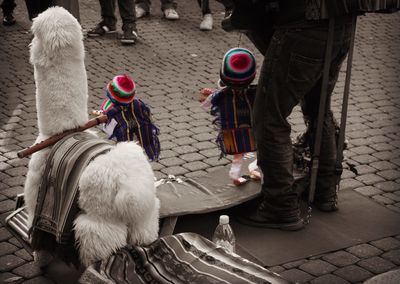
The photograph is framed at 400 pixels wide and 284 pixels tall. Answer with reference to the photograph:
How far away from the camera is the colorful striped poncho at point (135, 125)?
469 centimetres

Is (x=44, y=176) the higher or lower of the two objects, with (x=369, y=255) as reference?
higher

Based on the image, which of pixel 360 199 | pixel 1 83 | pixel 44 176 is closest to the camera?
pixel 44 176

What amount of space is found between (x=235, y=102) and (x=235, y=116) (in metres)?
0.10

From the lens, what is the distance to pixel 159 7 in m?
10.8

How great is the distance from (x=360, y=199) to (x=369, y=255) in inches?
34.3

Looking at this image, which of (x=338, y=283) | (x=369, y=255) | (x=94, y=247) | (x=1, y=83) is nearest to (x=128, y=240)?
(x=94, y=247)

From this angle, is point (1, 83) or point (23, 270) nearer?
point (23, 270)

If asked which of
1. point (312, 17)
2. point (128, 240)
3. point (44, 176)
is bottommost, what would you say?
point (128, 240)

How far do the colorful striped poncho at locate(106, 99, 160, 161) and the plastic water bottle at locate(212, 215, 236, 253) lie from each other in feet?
2.68

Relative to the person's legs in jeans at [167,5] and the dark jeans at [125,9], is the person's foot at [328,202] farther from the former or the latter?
the person's legs in jeans at [167,5]

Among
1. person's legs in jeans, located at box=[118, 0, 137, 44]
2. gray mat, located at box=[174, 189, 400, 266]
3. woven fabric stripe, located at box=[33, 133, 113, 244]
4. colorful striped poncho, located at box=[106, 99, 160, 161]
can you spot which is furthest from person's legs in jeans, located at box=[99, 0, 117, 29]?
woven fabric stripe, located at box=[33, 133, 113, 244]

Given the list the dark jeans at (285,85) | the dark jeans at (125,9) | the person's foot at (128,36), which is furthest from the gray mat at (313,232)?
the dark jeans at (125,9)

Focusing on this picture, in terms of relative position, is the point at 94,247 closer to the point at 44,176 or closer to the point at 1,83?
the point at 44,176

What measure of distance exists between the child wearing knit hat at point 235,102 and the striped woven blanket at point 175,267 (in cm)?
112
